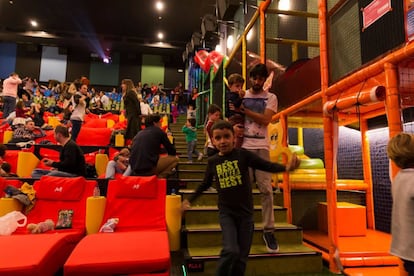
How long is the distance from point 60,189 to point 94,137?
9.57ft

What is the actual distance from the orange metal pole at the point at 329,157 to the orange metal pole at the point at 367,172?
190 cm

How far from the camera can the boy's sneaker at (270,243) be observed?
111 inches

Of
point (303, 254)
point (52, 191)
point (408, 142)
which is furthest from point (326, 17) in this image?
point (52, 191)

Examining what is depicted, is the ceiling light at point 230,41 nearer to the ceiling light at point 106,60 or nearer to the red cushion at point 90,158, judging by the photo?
the red cushion at point 90,158

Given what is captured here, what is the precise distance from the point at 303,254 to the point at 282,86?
2.36m

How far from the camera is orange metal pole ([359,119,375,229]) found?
433 centimetres

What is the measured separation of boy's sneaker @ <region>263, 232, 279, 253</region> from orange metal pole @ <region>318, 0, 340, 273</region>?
20.9 inches

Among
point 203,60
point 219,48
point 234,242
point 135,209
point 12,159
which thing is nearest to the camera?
point 234,242

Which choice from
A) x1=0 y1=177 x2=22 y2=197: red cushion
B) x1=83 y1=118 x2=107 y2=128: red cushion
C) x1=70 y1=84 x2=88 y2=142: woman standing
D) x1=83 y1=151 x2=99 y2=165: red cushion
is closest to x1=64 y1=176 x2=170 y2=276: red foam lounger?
x1=0 y1=177 x2=22 y2=197: red cushion


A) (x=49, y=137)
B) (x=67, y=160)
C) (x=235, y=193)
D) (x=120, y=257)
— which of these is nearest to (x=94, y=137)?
(x=49, y=137)

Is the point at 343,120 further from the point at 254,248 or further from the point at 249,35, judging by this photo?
the point at 254,248

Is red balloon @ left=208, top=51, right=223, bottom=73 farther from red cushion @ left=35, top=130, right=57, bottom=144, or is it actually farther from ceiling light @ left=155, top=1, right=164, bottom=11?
red cushion @ left=35, top=130, right=57, bottom=144

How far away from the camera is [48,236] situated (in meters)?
2.43

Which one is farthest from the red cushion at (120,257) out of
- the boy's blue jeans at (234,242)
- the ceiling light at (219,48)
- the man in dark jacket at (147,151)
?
the ceiling light at (219,48)
